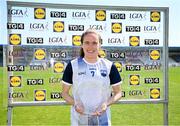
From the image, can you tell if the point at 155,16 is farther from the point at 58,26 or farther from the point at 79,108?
the point at 79,108

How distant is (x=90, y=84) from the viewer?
135 inches

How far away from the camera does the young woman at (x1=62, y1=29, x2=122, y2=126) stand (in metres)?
3.43

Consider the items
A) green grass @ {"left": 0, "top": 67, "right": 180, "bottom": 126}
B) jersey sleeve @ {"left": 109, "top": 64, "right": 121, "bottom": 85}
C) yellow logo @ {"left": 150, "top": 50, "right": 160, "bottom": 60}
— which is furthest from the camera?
green grass @ {"left": 0, "top": 67, "right": 180, "bottom": 126}

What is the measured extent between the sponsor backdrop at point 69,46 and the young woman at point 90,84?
5.24 ft

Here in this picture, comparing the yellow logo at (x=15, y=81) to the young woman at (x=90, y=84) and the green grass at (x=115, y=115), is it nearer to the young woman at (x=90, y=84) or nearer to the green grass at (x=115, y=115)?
the young woman at (x=90, y=84)

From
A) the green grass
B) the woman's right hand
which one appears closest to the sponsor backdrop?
the woman's right hand

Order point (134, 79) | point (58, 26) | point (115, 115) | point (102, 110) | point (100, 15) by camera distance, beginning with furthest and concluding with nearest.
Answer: point (115, 115)
point (134, 79)
point (100, 15)
point (58, 26)
point (102, 110)

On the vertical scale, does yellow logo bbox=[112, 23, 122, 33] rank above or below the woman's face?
above

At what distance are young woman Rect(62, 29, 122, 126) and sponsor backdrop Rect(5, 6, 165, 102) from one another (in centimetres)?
160

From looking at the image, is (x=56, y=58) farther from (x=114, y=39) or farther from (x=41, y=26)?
(x=114, y=39)

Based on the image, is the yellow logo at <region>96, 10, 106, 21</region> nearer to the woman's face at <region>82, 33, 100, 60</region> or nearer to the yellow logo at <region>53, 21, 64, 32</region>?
the yellow logo at <region>53, 21, 64, 32</region>

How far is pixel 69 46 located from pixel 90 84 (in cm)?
179

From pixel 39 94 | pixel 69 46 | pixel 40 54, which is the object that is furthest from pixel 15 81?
pixel 69 46

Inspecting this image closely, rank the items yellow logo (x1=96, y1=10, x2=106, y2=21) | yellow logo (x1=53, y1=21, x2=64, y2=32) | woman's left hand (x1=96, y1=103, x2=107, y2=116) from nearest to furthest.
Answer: woman's left hand (x1=96, y1=103, x2=107, y2=116)
yellow logo (x1=53, y1=21, x2=64, y2=32)
yellow logo (x1=96, y1=10, x2=106, y2=21)
